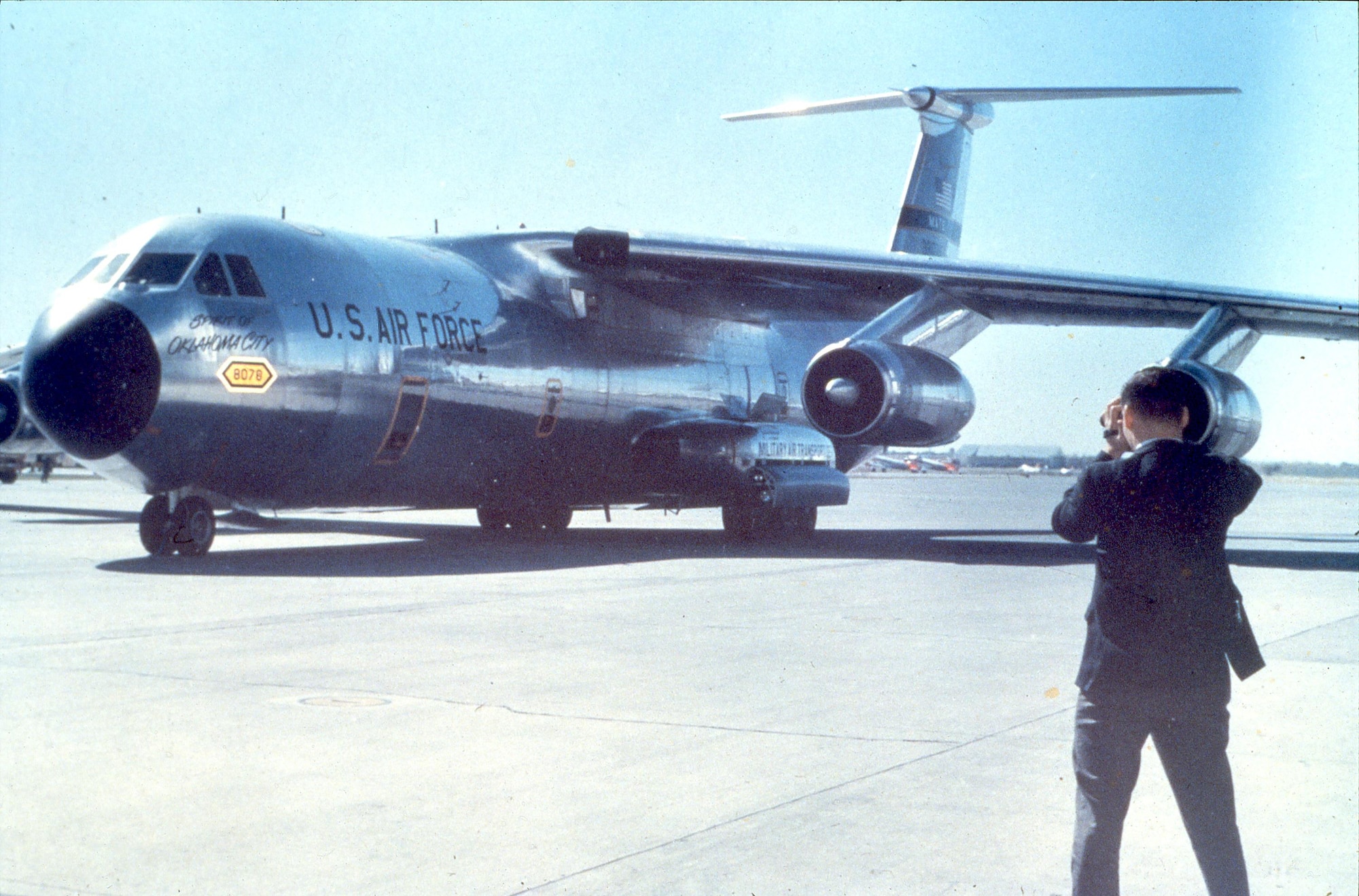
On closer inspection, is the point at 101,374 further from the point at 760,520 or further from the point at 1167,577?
the point at 1167,577

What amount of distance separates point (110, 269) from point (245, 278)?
3.61 feet

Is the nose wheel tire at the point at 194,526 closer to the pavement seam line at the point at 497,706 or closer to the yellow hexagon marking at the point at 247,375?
the yellow hexagon marking at the point at 247,375

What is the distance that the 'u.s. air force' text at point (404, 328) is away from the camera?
12.8 m

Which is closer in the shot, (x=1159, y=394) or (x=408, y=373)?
(x=1159, y=394)

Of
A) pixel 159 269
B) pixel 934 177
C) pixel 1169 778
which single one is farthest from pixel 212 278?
pixel 934 177

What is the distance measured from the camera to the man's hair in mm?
3561

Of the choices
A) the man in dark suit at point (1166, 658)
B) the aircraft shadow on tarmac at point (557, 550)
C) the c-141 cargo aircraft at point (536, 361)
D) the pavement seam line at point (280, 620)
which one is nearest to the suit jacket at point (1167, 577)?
the man in dark suit at point (1166, 658)

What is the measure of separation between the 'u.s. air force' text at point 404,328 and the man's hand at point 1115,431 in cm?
999

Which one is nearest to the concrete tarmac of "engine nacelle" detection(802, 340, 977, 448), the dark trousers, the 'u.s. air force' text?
the dark trousers

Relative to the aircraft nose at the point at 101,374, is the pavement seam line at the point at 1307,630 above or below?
below

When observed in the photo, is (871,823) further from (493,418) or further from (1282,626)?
(493,418)

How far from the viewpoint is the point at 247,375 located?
12.0m

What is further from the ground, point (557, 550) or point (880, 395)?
point (880, 395)

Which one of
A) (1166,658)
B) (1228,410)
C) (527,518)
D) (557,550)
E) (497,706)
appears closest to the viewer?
(1166,658)
